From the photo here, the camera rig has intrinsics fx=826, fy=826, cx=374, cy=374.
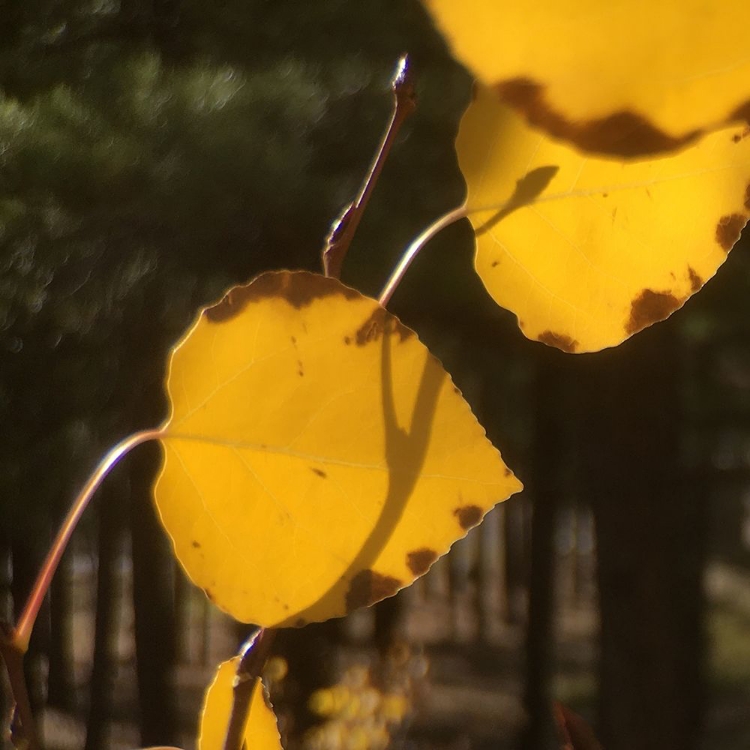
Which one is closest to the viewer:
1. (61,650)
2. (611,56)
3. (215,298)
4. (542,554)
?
(611,56)

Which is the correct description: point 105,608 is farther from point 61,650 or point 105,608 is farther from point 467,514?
point 467,514

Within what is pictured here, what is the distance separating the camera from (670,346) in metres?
0.89

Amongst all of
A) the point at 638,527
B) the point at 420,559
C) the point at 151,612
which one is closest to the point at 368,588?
the point at 420,559

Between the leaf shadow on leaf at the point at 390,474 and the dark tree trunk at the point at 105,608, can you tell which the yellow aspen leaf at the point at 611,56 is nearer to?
the leaf shadow on leaf at the point at 390,474

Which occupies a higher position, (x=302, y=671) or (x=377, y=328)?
(x=377, y=328)

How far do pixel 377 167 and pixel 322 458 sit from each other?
0.04 meters

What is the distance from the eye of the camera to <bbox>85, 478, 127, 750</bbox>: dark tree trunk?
763 millimetres

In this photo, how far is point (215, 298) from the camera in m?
0.68

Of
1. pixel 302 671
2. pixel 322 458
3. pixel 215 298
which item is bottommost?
pixel 302 671

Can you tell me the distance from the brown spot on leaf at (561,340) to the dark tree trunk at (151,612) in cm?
64

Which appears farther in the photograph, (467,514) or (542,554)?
(542,554)

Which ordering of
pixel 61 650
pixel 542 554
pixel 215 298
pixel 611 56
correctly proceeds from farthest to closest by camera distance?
1. pixel 542 554
2. pixel 61 650
3. pixel 215 298
4. pixel 611 56

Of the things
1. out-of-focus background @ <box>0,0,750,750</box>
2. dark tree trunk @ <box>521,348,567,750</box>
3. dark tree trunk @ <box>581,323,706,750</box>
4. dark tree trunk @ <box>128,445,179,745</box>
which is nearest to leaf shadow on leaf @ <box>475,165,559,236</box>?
out-of-focus background @ <box>0,0,750,750</box>

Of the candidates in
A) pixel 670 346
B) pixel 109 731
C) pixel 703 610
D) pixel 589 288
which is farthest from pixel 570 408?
pixel 589 288
